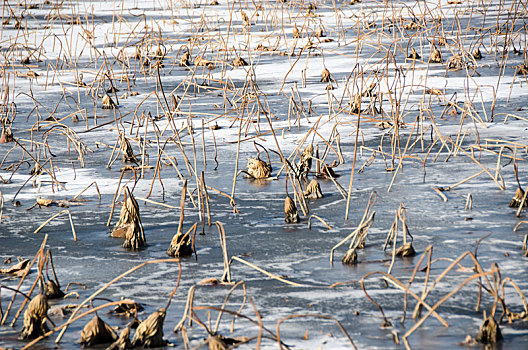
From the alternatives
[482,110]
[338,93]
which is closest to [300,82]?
[338,93]

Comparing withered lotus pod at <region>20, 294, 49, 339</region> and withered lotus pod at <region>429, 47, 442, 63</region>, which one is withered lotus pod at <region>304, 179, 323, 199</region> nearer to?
withered lotus pod at <region>20, 294, 49, 339</region>

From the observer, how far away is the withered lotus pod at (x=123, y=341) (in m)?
3.55

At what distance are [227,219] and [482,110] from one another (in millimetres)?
4211

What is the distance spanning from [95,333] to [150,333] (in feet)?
0.81

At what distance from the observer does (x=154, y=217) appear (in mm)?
5816

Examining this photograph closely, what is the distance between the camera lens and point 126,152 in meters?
7.34

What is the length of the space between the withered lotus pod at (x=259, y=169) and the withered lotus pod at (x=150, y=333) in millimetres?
3178

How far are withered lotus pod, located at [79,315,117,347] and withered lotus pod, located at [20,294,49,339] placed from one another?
215 mm

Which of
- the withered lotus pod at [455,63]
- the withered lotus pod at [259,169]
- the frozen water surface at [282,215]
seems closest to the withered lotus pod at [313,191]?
the frozen water surface at [282,215]

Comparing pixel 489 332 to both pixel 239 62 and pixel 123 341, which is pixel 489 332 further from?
pixel 239 62

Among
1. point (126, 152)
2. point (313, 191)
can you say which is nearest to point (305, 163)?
point (313, 191)

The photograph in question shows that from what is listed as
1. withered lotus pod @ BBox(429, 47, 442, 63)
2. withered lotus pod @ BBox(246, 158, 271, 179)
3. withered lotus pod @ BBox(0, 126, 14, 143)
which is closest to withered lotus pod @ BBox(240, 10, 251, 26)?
withered lotus pod @ BBox(429, 47, 442, 63)

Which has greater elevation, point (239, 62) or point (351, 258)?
point (239, 62)

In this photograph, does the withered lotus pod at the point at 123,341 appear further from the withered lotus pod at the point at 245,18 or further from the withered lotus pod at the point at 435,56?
the withered lotus pod at the point at 245,18
